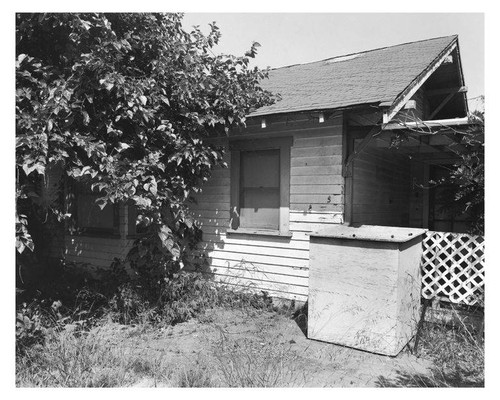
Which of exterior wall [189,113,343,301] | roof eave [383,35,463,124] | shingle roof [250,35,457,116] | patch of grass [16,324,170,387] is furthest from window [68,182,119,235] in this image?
roof eave [383,35,463,124]

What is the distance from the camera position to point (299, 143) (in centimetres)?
640

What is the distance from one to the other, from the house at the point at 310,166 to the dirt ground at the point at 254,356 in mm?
1104

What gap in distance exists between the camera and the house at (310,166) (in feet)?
19.0

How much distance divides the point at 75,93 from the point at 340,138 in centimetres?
384

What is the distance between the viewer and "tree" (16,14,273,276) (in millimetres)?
4520

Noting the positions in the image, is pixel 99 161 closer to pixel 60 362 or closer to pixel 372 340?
pixel 60 362

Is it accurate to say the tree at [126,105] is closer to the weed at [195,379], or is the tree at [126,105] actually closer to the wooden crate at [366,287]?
the weed at [195,379]

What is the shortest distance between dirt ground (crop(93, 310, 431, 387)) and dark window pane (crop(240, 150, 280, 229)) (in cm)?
172

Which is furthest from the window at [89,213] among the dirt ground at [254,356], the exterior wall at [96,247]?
the dirt ground at [254,356]

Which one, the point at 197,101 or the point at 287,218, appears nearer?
the point at 197,101

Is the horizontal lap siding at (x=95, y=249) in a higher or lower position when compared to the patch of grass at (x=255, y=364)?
higher

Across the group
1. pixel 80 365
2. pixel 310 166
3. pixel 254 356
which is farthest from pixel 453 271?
pixel 80 365
